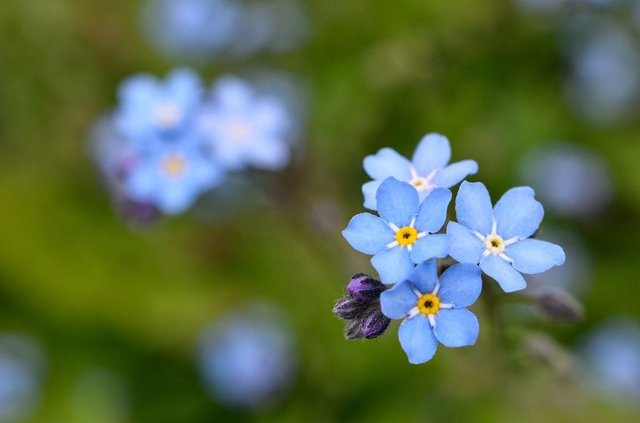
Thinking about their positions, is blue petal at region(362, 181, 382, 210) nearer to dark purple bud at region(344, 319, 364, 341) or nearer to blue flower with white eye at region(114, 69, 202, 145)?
dark purple bud at region(344, 319, 364, 341)

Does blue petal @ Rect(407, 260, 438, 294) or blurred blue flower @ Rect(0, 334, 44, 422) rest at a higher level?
blurred blue flower @ Rect(0, 334, 44, 422)

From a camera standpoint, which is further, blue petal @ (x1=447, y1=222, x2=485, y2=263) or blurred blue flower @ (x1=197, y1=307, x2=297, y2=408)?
blurred blue flower @ (x1=197, y1=307, x2=297, y2=408)

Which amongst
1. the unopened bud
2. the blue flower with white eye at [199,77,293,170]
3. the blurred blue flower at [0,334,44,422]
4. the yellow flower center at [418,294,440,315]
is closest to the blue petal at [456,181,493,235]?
the yellow flower center at [418,294,440,315]

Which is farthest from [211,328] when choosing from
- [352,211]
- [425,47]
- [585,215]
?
[585,215]

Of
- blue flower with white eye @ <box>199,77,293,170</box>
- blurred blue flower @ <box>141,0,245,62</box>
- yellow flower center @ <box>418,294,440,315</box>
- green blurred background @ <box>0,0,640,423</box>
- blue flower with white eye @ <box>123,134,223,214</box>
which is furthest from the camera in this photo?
blurred blue flower @ <box>141,0,245,62</box>

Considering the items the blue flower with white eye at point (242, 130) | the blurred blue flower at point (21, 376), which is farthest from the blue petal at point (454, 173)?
the blurred blue flower at point (21, 376)

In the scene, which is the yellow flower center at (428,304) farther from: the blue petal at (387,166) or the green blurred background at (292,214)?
the green blurred background at (292,214)

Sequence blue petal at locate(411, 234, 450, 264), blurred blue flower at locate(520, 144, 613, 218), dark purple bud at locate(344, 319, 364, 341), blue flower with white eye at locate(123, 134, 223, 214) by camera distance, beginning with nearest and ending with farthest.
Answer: blue petal at locate(411, 234, 450, 264)
dark purple bud at locate(344, 319, 364, 341)
blue flower with white eye at locate(123, 134, 223, 214)
blurred blue flower at locate(520, 144, 613, 218)
